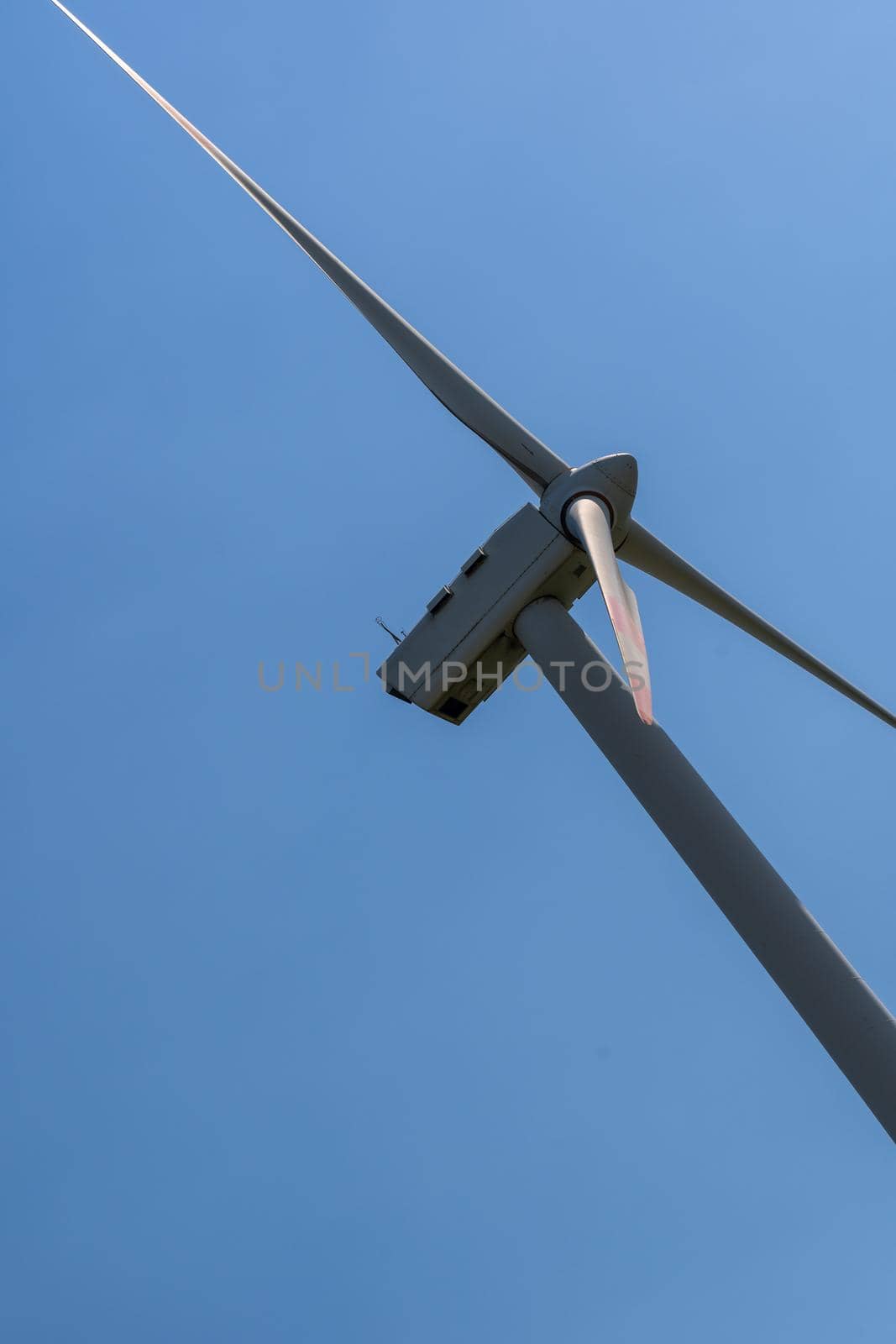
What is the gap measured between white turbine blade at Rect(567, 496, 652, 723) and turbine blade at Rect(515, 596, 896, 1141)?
64.5 inches

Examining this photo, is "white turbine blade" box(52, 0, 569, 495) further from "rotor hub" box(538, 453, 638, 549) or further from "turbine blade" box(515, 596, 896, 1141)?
"turbine blade" box(515, 596, 896, 1141)

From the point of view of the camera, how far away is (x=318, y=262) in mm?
21516

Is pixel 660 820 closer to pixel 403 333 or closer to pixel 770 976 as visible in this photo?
pixel 770 976

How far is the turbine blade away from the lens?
13.5m

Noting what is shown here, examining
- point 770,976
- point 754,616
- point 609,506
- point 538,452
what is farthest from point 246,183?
point 770,976

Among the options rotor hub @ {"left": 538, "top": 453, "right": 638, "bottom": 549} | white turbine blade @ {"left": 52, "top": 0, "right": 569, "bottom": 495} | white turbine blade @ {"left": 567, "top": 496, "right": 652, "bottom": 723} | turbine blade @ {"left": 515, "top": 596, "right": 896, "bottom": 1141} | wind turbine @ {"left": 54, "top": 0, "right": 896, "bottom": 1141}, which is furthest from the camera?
white turbine blade @ {"left": 52, "top": 0, "right": 569, "bottom": 495}

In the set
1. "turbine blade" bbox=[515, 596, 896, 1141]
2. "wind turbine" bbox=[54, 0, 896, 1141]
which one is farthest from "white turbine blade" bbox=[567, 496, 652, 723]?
"turbine blade" bbox=[515, 596, 896, 1141]

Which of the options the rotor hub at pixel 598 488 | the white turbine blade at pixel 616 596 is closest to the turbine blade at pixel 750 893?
the white turbine blade at pixel 616 596

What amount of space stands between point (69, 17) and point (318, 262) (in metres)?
6.65

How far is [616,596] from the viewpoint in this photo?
580 inches

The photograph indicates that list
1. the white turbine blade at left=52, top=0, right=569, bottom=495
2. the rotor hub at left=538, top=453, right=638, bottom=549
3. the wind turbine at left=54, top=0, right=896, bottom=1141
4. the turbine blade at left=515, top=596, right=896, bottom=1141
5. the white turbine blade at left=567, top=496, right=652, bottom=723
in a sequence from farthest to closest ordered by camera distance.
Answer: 1. the white turbine blade at left=52, top=0, right=569, bottom=495
2. the rotor hub at left=538, top=453, right=638, bottom=549
3. the wind turbine at left=54, top=0, right=896, bottom=1141
4. the turbine blade at left=515, top=596, right=896, bottom=1141
5. the white turbine blade at left=567, top=496, right=652, bottom=723

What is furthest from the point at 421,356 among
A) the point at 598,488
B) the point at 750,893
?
Answer: the point at 750,893

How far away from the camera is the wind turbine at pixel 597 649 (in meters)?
14.0

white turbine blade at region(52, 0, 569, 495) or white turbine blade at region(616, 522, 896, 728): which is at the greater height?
white turbine blade at region(52, 0, 569, 495)
